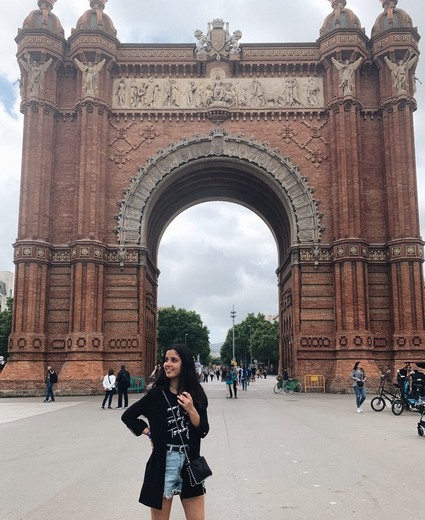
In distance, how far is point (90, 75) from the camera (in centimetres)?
3300

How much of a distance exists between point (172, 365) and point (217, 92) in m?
31.3

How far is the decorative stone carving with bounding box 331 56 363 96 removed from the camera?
3297 centimetres

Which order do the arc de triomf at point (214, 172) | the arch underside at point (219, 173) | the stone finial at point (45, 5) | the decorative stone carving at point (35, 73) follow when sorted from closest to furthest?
the arc de triomf at point (214, 172) → the decorative stone carving at point (35, 73) → the arch underside at point (219, 173) → the stone finial at point (45, 5)

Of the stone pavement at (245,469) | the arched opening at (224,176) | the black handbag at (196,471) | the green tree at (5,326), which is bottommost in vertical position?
the stone pavement at (245,469)

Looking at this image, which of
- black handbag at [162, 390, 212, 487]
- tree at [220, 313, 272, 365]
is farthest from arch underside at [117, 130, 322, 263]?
tree at [220, 313, 272, 365]

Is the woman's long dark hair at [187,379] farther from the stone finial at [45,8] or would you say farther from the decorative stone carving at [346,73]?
the stone finial at [45,8]

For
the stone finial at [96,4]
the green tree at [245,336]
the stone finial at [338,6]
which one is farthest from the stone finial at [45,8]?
the green tree at [245,336]

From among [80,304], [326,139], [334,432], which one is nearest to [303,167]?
[326,139]

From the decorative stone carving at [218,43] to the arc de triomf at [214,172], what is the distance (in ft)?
0.23

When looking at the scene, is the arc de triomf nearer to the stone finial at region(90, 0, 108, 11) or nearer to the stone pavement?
the stone finial at region(90, 0, 108, 11)

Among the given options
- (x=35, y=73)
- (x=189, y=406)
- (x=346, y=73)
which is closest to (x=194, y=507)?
(x=189, y=406)

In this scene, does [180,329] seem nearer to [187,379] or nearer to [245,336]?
[245,336]

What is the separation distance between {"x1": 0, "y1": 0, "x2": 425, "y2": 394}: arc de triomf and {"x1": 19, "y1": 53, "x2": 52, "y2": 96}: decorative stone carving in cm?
8

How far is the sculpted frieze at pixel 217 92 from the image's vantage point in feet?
113
